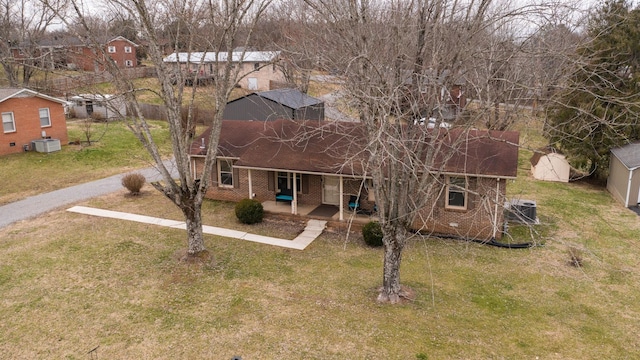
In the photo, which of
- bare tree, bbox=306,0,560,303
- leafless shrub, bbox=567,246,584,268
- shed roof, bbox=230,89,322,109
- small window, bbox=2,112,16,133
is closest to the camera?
bare tree, bbox=306,0,560,303

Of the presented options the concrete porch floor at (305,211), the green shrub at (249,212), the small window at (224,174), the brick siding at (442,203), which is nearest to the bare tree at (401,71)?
the brick siding at (442,203)

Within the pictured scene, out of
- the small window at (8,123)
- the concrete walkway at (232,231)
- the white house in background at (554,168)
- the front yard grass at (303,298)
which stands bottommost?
the front yard grass at (303,298)

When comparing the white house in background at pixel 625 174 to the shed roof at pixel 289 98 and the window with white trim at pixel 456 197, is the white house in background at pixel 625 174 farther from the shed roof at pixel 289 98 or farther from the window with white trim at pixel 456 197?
the shed roof at pixel 289 98

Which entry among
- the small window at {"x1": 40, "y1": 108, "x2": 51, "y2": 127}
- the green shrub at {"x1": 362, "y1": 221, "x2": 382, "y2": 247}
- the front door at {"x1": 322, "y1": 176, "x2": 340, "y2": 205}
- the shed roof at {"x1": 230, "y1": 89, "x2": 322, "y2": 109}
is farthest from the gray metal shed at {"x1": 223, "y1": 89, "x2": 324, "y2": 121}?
the small window at {"x1": 40, "y1": 108, "x2": 51, "y2": 127}

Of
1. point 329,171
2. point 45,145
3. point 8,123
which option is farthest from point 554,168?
point 8,123

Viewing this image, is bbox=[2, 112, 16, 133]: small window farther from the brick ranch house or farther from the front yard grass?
the brick ranch house

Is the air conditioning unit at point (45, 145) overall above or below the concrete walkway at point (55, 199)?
above
